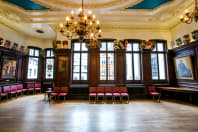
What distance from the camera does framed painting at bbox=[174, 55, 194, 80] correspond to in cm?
564

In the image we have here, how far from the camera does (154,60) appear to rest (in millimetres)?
7148

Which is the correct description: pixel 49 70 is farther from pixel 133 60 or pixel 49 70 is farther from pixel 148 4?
pixel 148 4

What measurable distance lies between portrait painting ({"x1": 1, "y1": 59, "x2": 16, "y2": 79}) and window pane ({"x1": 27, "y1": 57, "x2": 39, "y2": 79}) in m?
1.20

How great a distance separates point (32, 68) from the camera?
877 centimetres

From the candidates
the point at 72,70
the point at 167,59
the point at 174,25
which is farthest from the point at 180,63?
the point at 72,70

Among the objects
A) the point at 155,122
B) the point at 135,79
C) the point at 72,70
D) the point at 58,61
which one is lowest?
the point at 155,122

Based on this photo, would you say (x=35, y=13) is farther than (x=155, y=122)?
Yes

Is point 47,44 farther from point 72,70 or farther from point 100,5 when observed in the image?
point 100,5

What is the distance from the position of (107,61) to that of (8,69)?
7.19 metres

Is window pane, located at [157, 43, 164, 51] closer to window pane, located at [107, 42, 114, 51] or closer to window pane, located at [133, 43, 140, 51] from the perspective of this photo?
window pane, located at [133, 43, 140, 51]

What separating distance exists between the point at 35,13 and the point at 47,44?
174 inches

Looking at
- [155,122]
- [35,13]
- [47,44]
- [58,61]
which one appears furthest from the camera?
[47,44]

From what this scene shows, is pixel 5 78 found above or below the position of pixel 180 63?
below

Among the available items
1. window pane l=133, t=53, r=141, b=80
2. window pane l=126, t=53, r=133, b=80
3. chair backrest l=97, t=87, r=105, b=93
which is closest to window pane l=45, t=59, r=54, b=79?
chair backrest l=97, t=87, r=105, b=93
